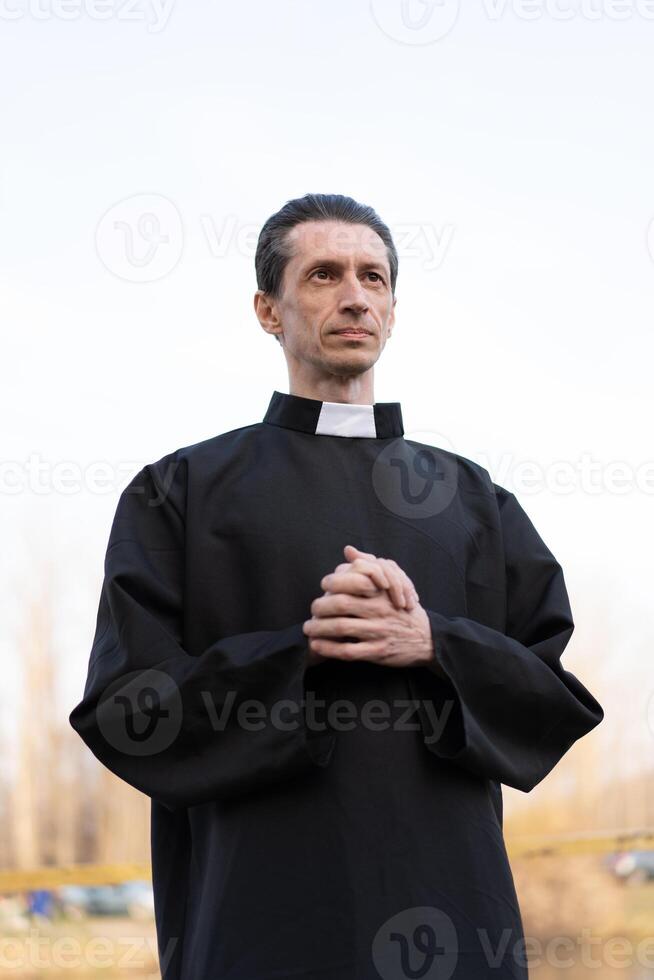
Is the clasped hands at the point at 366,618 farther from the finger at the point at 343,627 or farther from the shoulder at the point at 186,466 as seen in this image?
the shoulder at the point at 186,466

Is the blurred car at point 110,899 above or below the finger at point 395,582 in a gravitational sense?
below

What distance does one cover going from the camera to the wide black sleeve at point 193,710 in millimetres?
1968

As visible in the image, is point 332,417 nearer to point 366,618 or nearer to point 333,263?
point 333,263

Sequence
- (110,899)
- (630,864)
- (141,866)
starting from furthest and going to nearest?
(630,864)
(141,866)
(110,899)

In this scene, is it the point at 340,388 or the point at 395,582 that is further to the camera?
the point at 340,388

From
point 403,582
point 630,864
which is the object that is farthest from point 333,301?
point 630,864

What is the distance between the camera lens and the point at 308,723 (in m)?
2.06

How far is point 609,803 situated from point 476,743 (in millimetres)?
9624

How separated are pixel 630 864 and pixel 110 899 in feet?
15.0

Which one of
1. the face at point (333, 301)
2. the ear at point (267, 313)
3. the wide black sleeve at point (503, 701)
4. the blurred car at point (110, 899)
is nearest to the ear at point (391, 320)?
the face at point (333, 301)

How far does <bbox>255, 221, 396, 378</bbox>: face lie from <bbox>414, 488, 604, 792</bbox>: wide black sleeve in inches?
23.3

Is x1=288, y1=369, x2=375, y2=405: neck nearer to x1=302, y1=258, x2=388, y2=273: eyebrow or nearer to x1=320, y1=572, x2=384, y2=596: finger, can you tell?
x1=302, y1=258, x2=388, y2=273: eyebrow

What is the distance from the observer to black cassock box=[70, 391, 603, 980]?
1968mm

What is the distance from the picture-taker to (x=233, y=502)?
231 centimetres
